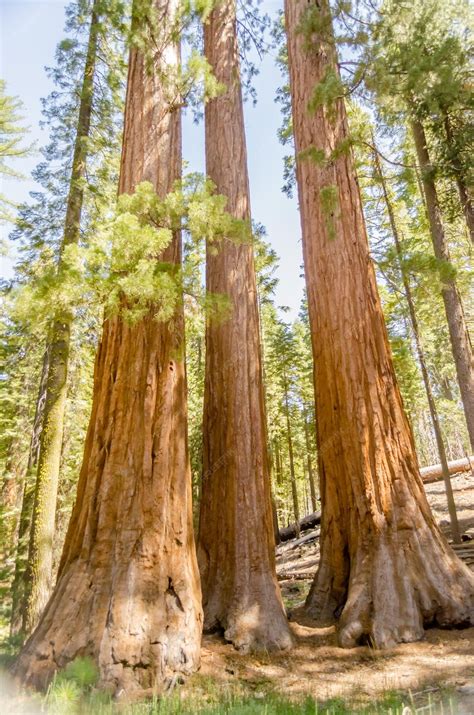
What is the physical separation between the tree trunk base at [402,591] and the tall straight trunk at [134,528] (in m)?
1.67

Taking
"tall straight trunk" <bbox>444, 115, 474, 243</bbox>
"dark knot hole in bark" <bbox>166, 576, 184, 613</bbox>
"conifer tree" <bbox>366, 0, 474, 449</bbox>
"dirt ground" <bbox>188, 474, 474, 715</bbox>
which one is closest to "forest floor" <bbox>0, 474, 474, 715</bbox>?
"dirt ground" <bbox>188, 474, 474, 715</bbox>

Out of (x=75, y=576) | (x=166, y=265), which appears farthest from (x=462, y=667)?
(x=166, y=265)

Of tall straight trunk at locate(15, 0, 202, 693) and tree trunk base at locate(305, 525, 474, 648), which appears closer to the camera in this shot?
tall straight trunk at locate(15, 0, 202, 693)

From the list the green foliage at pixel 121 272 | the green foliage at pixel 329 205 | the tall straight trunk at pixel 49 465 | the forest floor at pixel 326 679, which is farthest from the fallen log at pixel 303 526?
the green foliage at pixel 121 272

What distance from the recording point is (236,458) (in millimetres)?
5215

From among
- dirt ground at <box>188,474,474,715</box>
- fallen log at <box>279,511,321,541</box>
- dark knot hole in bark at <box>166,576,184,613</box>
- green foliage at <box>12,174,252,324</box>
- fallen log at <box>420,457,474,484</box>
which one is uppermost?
green foliage at <box>12,174,252,324</box>

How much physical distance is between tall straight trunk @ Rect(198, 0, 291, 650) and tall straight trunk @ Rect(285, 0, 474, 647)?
0.81 m

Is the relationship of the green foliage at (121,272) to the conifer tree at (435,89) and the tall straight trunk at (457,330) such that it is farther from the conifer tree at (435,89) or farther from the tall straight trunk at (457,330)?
the tall straight trunk at (457,330)

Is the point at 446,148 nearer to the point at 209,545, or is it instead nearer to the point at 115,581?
the point at 209,545

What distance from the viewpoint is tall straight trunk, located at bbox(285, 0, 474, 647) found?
4.29 metres

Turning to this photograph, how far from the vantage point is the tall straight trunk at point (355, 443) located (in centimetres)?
429

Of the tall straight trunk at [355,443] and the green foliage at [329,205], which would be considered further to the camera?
the green foliage at [329,205]

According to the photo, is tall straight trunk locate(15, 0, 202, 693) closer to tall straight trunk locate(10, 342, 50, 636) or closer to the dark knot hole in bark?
the dark knot hole in bark

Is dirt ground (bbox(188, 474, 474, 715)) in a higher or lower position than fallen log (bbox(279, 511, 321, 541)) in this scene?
lower
